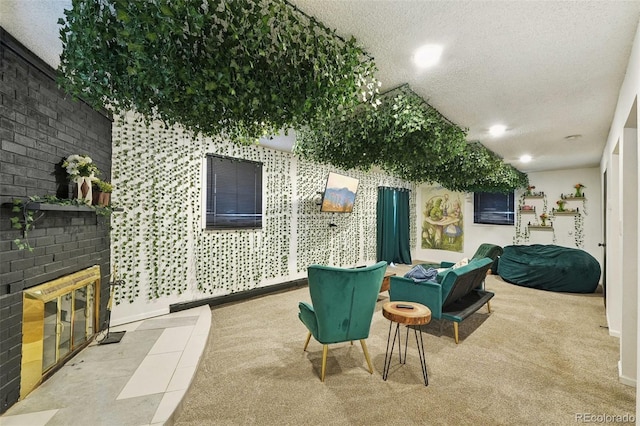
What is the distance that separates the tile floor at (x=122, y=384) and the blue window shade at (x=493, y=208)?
7.37m

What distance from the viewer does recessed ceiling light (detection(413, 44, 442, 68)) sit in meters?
2.04

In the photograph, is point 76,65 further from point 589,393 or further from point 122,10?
point 589,393

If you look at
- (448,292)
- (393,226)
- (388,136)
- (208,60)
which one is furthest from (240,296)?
(393,226)

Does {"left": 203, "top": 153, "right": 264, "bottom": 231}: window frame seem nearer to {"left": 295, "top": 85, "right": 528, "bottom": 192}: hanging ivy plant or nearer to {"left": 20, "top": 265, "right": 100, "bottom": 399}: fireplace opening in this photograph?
{"left": 295, "top": 85, "right": 528, "bottom": 192}: hanging ivy plant

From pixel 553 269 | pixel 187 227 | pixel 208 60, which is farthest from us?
pixel 553 269

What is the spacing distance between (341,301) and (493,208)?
22.5 feet

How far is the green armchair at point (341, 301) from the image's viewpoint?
2320mm

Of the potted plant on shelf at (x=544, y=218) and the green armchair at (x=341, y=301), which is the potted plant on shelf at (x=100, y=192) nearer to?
the green armchair at (x=341, y=301)

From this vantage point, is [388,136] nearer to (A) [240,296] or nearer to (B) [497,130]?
(B) [497,130]

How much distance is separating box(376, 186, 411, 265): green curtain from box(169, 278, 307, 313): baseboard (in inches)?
102

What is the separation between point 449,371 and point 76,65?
3.38 meters

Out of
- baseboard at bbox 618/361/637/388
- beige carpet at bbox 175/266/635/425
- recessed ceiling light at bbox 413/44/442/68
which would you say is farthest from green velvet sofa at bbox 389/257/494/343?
recessed ceiling light at bbox 413/44/442/68

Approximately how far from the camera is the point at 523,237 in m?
7.09

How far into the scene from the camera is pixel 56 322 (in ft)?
7.54
